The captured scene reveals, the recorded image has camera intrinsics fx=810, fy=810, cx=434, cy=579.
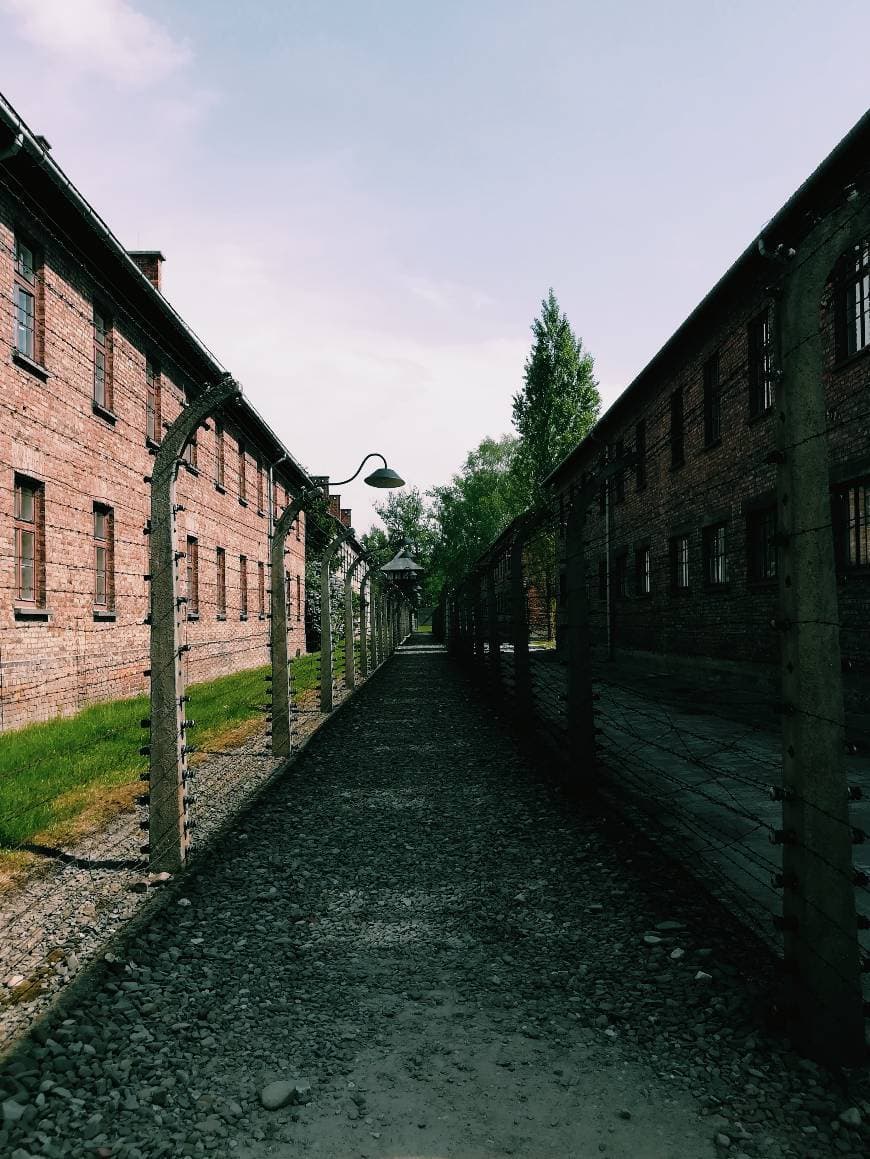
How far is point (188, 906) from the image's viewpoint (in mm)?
4039

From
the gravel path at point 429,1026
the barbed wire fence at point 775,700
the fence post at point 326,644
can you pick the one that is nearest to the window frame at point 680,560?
the barbed wire fence at point 775,700

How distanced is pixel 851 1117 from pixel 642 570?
59.2 ft

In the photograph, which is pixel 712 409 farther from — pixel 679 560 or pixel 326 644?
pixel 326 644

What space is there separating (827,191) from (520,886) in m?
10.2

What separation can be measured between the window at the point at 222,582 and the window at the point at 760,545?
1186 centimetres

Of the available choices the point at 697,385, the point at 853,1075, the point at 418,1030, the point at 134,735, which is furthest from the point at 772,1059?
the point at 697,385

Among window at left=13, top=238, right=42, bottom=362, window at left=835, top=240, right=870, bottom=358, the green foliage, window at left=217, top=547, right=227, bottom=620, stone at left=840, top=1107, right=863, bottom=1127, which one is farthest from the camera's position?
the green foliage

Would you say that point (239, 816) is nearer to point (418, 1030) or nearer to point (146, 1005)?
point (146, 1005)

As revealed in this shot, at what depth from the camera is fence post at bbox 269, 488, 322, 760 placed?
26.5 feet

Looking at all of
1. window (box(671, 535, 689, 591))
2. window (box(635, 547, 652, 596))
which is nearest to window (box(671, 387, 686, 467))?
window (box(671, 535, 689, 591))

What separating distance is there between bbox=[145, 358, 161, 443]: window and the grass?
5.57 metres

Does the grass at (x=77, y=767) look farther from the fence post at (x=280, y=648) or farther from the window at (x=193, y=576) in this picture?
the window at (x=193, y=576)

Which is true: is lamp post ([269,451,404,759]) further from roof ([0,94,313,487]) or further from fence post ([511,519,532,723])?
fence post ([511,519,532,723])

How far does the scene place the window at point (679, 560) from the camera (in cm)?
1692
